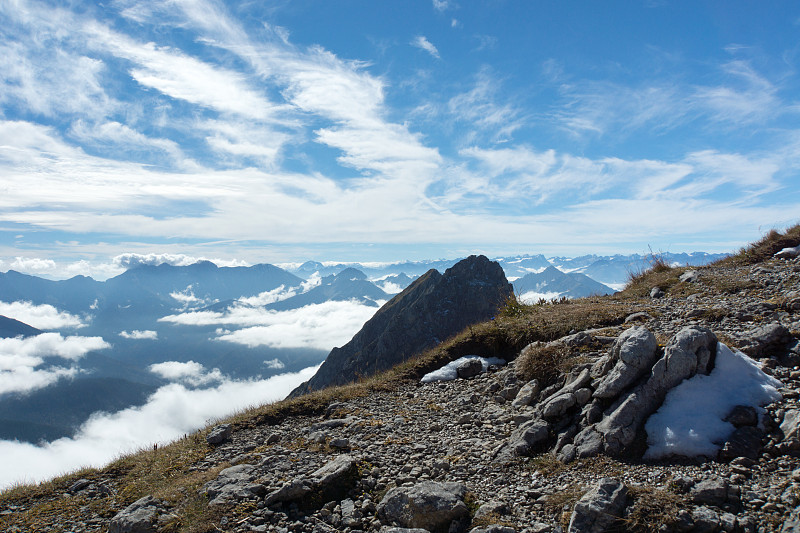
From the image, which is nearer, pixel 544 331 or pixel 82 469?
pixel 82 469

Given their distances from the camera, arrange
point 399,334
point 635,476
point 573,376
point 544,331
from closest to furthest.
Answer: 1. point 635,476
2. point 573,376
3. point 544,331
4. point 399,334

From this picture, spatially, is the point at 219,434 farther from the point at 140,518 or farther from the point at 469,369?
the point at 469,369

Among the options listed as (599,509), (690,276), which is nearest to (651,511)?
(599,509)

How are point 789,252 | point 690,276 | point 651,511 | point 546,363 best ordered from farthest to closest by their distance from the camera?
point 690,276, point 789,252, point 546,363, point 651,511

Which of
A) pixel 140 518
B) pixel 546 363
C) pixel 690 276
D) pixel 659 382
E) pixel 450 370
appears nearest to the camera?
pixel 140 518

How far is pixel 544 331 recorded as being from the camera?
1496 centimetres

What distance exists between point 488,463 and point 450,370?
7126mm

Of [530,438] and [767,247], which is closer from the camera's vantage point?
[530,438]

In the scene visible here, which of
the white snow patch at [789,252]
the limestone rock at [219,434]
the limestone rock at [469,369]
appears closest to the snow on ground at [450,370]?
the limestone rock at [469,369]

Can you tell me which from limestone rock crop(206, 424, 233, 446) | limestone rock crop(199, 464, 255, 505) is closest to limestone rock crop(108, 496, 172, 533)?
limestone rock crop(199, 464, 255, 505)

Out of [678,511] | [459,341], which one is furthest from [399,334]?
[678,511]

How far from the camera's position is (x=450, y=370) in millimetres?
15164

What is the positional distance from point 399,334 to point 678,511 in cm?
18946

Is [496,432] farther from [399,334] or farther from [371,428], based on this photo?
[399,334]
